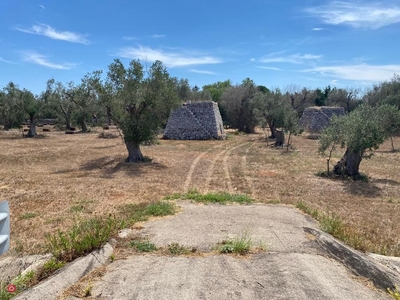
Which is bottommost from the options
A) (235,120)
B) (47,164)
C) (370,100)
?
(47,164)

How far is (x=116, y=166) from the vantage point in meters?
16.5

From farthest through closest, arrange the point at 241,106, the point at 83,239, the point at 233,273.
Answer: the point at 241,106, the point at 83,239, the point at 233,273

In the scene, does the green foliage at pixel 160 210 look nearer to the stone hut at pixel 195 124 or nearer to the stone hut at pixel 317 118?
the stone hut at pixel 195 124

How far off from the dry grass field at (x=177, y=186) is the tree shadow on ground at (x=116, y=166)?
0.17 feet

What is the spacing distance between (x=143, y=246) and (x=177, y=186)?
7020 mm

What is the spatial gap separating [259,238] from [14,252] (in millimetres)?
4351

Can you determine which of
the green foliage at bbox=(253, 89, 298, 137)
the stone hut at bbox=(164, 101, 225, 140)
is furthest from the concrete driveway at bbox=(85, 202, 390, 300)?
the stone hut at bbox=(164, 101, 225, 140)

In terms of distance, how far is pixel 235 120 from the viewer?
143 feet

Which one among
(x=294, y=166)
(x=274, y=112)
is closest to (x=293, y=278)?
(x=294, y=166)

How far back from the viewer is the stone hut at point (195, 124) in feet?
110

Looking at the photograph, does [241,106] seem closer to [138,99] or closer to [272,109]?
[272,109]

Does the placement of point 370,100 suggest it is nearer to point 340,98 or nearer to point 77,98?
point 340,98

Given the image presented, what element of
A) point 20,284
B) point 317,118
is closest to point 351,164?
point 20,284

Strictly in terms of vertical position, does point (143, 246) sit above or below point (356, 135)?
below
